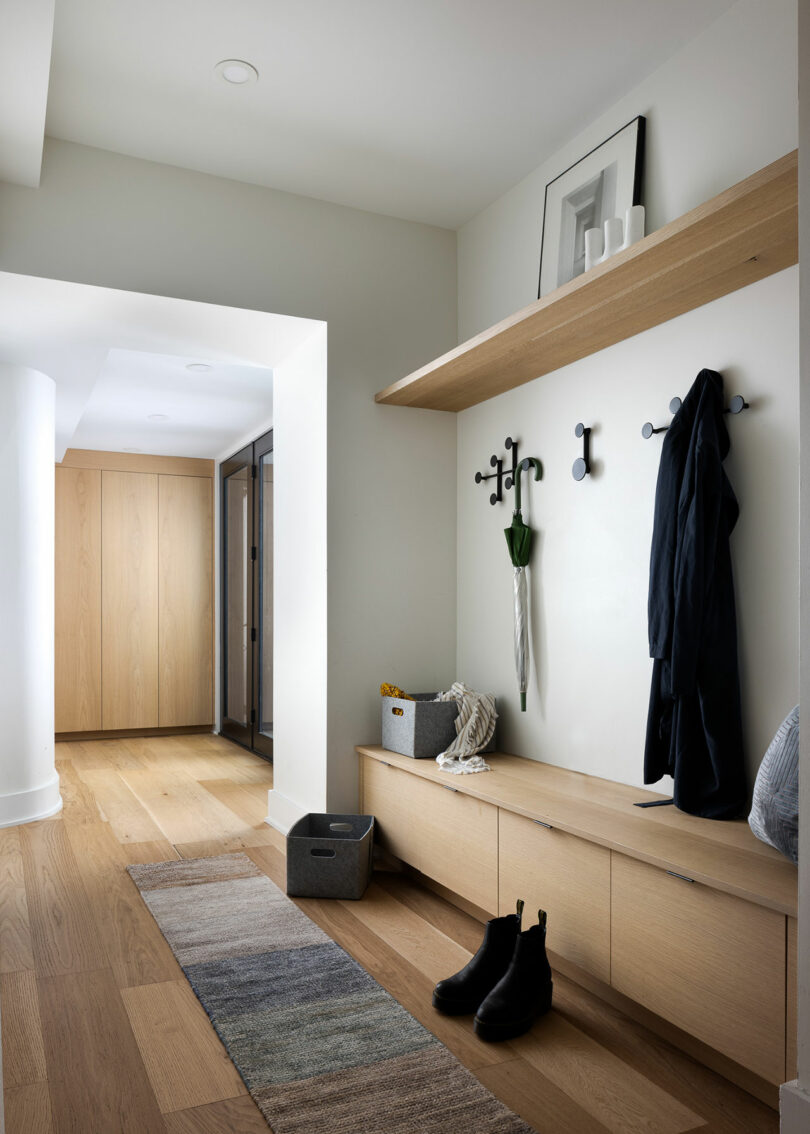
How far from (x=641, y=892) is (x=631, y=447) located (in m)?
1.41

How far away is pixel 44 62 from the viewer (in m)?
2.39

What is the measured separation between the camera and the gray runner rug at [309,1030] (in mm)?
1810

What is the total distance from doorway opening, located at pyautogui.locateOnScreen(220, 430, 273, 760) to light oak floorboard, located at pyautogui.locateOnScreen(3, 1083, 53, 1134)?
13.6ft

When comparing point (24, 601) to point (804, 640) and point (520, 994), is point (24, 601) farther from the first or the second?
point (804, 640)

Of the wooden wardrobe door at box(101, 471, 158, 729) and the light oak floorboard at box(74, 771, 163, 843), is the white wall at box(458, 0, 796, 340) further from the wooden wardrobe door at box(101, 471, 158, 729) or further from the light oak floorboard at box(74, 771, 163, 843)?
the wooden wardrobe door at box(101, 471, 158, 729)

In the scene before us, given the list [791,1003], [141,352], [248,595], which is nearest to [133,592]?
[248,595]

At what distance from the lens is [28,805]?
446cm

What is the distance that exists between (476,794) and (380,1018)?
0.76 meters

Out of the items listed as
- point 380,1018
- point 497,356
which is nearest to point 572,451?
point 497,356

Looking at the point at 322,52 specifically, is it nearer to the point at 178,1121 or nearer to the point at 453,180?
the point at 453,180

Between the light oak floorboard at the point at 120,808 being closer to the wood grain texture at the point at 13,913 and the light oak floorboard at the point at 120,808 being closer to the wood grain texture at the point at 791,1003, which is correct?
the wood grain texture at the point at 13,913

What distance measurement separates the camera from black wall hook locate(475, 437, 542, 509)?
3.35 m

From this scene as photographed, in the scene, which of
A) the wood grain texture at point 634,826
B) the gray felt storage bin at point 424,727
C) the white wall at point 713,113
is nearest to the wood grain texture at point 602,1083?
the wood grain texture at point 634,826

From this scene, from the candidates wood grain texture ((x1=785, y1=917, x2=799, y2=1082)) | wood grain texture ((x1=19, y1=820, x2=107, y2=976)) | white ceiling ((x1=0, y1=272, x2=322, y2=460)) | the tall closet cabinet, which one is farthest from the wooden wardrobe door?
wood grain texture ((x1=785, y1=917, x2=799, y2=1082))
